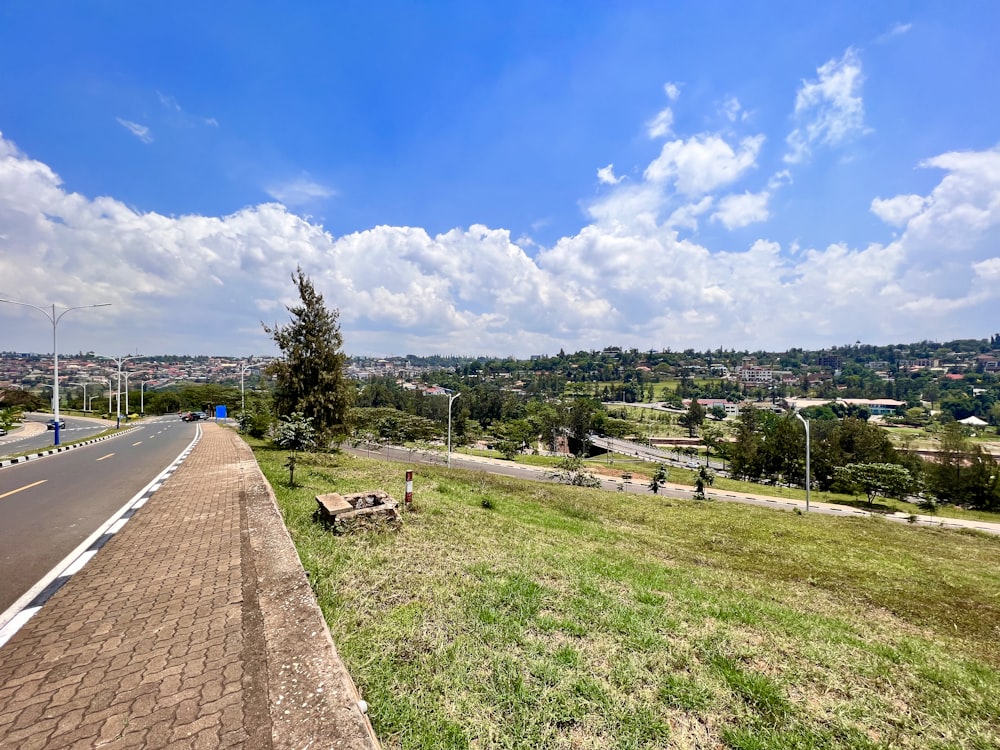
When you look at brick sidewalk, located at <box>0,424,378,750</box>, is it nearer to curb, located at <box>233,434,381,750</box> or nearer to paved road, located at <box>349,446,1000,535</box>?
curb, located at <box>233,434,381,750</box>

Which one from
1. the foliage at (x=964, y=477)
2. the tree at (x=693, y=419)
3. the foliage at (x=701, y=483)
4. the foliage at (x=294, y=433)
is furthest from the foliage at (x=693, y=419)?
the foliage at (x=294, y=433)

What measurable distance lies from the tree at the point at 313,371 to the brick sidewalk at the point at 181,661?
13128mm

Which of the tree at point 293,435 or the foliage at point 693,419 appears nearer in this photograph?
the tree at point 293,435

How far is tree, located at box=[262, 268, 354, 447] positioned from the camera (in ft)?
61.0

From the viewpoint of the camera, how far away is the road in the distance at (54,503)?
5.32m

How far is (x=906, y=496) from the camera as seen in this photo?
3828 cm

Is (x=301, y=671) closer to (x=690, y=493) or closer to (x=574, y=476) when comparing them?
(x=574, y=476)

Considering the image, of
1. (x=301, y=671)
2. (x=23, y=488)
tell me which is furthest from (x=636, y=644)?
(x=23, y=488)

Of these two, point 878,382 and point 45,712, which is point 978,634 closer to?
point 45,712

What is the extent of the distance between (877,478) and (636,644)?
3998 cm

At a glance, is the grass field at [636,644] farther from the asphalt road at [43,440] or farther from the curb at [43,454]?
the asphalt road at [43,440]

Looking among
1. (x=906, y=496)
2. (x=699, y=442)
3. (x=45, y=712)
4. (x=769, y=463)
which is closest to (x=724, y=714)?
(x=45, y=712)

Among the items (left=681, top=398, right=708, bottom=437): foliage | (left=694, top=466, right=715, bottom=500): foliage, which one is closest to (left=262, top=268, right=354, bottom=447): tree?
(left=694, top=466, right=715, bottom=500): foliage

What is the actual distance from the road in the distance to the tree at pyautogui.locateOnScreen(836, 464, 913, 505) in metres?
43.9
